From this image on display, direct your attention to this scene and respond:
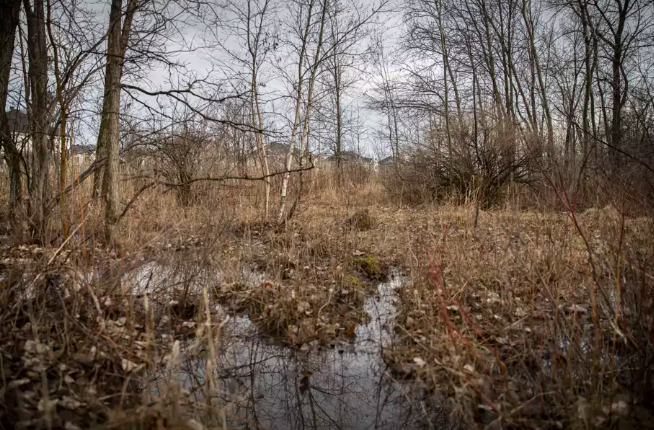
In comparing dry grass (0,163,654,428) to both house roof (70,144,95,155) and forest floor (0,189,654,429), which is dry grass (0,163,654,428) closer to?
Answer: forest floor (0,189,654,429)

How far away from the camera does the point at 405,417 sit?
2.30 metres

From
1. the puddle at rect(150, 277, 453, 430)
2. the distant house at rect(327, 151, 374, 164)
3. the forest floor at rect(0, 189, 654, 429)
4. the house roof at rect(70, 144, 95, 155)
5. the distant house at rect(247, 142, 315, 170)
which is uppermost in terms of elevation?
the distant house at rect(327, 151, 374, 164)

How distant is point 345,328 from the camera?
3480 mm

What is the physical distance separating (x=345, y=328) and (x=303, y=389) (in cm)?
95

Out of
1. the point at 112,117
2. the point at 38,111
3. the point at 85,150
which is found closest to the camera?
the point at 38,111

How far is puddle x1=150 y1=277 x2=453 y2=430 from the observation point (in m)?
2.25

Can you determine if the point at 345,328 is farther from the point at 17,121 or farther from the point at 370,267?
the point at 17,121

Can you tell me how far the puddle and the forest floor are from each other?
10cm

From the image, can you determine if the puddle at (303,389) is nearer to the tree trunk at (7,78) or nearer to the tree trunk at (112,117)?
the tree trunk at (112,117)

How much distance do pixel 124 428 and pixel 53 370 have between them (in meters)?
0.89

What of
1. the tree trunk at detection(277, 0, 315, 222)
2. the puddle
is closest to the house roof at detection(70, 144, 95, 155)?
the tree trunk at detection(277, 0, 315, 222)

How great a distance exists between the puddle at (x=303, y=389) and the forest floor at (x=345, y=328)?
0.10 metres

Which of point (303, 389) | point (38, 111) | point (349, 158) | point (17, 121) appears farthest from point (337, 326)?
point (349, 158)

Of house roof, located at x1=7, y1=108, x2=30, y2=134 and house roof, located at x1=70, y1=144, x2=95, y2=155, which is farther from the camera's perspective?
house roof, located at x1=70, y1=144, x2=95, y2=155
